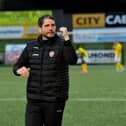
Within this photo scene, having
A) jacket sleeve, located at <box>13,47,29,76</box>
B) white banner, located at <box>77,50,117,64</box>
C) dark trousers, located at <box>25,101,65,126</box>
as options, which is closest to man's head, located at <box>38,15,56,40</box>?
jacket sleeve, located at <box>13,47,29,76</box>

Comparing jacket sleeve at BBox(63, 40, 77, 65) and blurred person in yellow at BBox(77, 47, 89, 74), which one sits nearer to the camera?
jacket sleeve at BBox(63, 40, 77, 65)

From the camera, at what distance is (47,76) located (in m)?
8.02

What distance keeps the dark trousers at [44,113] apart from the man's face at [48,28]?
830 mm

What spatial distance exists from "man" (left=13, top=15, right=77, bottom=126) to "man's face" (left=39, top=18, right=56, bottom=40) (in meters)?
0.06

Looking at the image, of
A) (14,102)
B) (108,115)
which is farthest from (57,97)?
(14,102)

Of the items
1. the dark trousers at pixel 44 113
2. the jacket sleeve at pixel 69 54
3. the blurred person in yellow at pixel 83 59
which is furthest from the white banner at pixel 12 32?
the jacket sleeve at pixel 69 54

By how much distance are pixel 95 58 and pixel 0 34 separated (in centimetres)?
835

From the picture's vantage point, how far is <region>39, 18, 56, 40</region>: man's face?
25.7 ft

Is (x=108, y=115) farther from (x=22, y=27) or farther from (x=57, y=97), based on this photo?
(x=22, y=27)

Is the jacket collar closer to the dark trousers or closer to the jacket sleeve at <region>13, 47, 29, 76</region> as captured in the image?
the jacket sleeve at <region>13, 47, 29, 76</region>

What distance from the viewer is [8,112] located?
15.9m

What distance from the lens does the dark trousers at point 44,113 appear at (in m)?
8.02

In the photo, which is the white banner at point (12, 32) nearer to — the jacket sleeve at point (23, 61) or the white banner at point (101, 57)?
the white banner at point (101, 57)

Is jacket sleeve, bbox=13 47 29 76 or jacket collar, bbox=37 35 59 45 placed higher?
jacket collar, bbox=37 35 59 45
